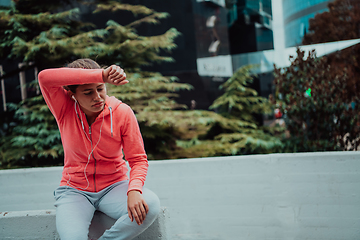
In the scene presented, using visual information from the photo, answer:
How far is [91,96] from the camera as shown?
5.70 ft

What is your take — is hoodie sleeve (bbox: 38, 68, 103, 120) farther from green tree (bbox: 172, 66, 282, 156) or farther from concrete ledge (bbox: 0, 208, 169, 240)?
green tree (bbox: 172, 66, 282, 156)

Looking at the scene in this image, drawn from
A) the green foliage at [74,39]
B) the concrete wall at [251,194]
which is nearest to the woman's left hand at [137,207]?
the concrete wall at [251,194]

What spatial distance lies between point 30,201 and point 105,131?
1776mm

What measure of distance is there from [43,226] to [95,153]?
2.31ft

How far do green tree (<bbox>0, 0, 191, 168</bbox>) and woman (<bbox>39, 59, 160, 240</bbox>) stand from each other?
277cm

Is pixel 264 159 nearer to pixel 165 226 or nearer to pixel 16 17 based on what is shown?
pixel 165 226

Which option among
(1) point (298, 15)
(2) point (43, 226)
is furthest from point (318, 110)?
(2) point (43, 226)

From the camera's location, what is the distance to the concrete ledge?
187 cm

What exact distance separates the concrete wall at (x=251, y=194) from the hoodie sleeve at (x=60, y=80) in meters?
1.30

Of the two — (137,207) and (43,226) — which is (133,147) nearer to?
(137,207)

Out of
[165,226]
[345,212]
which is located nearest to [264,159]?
[345,212]

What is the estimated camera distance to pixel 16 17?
15.9ft

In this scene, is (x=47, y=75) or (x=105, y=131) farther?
(x=105, y=131)

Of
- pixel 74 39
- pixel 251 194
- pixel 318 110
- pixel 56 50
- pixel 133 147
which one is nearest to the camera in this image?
pixel 133 147
